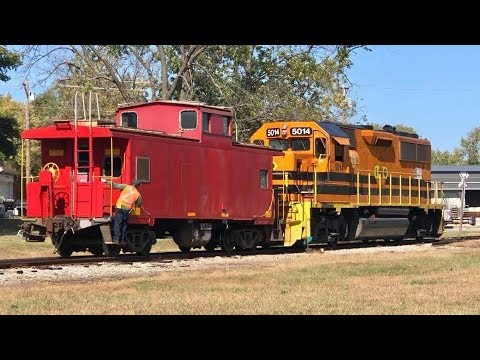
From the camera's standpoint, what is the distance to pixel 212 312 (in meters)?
8.98

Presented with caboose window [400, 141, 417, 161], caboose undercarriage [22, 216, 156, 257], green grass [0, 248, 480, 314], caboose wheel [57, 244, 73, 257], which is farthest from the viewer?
caboose window [400, 141, 417, 161]

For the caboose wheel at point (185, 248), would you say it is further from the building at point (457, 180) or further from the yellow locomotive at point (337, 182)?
the building at point (457, 180)

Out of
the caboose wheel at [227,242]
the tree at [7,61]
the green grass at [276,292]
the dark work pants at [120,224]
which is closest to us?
the green grass at [276,292]

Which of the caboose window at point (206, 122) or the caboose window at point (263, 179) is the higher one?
the caboose window at point (206, 122)

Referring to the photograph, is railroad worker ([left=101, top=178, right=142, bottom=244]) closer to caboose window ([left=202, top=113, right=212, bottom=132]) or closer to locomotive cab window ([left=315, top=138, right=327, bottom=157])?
caboose window ([left=202, top=113, right=212, bottom=132])

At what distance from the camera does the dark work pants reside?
56.6 feet

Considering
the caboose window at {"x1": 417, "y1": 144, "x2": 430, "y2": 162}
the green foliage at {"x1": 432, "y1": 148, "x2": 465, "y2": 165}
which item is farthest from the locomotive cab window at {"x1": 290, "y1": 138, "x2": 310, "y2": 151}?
the green foliage at {"x1": 432, "y1": 148, "x2": 465, "y2": 165}

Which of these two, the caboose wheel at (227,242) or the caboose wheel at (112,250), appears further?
the caboose wheel at (227,242)

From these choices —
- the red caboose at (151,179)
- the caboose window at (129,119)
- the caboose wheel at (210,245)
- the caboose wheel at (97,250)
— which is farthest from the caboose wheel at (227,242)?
the caboose window at (129,119)

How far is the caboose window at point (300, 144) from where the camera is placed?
79.9ft

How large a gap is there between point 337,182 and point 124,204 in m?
9.42

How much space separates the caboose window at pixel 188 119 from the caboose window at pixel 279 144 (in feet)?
17.8
